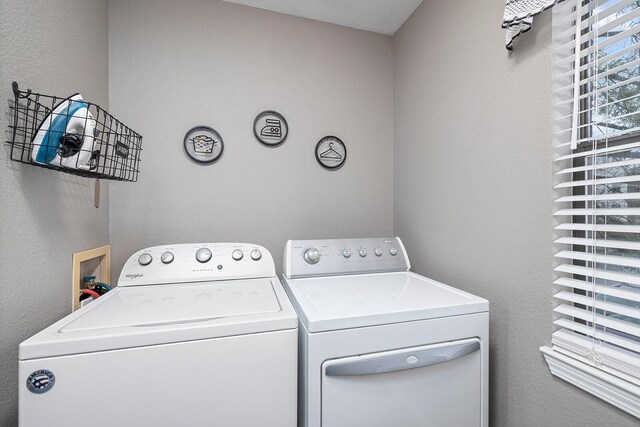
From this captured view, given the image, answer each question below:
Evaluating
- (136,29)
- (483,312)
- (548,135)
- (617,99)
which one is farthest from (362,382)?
(136,29)

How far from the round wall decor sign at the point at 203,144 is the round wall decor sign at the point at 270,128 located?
0.76 ft

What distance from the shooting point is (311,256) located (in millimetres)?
1443

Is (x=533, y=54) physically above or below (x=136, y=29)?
below

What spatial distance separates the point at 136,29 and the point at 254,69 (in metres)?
0.65

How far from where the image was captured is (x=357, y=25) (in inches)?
73.6

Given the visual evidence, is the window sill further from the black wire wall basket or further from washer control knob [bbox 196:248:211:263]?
the black wire wall basket

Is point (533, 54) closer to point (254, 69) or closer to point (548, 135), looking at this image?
point (548, 135)

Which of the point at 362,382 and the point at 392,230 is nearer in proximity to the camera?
the point at 362,382

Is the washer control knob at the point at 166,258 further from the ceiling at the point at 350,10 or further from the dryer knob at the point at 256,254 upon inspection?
the ceiling at the point at 350,10

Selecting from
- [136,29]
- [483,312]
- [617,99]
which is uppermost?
[136,29]

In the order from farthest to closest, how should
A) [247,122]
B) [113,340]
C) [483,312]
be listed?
[247,122] < [483,312] < [113,340]

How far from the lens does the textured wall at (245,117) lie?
5.07 feet

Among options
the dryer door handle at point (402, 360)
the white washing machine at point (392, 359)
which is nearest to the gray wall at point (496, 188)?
the white washing machine at point (392, 359)

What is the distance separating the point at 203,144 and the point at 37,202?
2.75 feet
